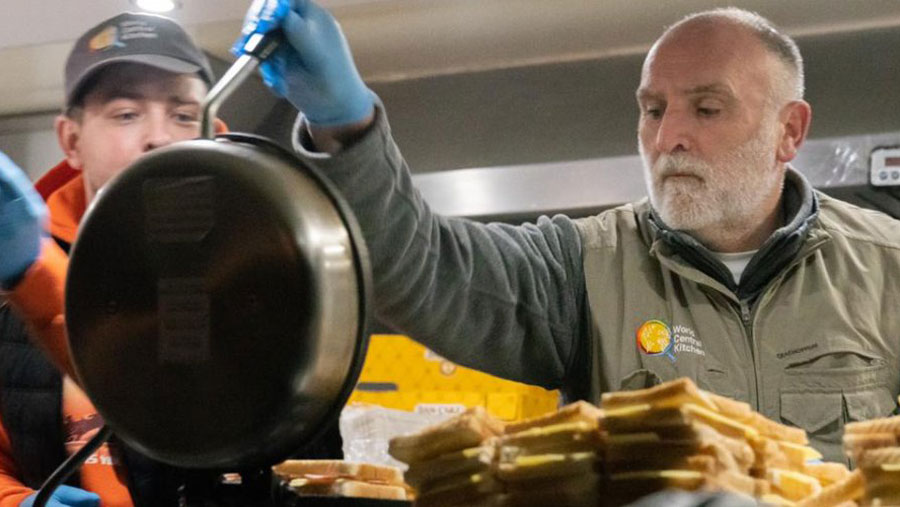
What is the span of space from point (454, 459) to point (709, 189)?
1029 millimetres

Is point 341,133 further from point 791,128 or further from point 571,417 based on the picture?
point 791,128

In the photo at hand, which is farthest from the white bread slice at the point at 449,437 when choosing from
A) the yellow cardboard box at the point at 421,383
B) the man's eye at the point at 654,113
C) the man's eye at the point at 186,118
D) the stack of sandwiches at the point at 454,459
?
the yellow cardboard box at the point at 421,383

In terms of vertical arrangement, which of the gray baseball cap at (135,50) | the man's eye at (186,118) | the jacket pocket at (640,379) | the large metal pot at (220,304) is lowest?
the jacket pocket at (640,379)

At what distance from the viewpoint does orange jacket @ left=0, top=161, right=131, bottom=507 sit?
105 centimetres

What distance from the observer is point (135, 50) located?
169 centimetres

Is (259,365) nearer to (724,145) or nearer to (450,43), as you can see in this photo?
(724,145)

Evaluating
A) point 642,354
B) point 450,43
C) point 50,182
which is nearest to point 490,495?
point 642,354

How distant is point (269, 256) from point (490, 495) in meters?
0.25

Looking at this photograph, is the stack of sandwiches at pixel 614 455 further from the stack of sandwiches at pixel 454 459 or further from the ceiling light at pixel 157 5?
the ceiling light at pixel 157 5

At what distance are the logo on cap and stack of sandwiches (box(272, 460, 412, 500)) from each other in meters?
0.98

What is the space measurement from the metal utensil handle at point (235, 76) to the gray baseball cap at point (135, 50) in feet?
2.41

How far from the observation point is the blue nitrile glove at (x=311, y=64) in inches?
39.6

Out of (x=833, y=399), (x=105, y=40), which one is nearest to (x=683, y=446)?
(x=833, y=399)

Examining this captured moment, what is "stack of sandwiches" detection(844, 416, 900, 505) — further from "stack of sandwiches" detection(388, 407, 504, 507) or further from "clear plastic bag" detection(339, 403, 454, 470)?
"clear plastic bag" detection(339, 403, 454, 470)
